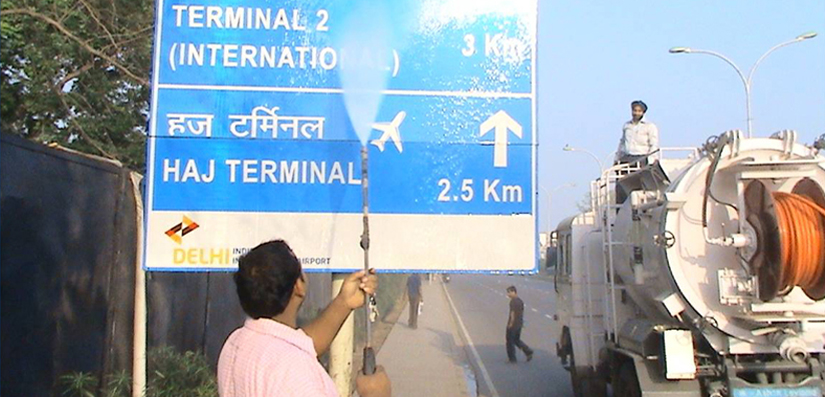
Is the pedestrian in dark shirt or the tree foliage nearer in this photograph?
the tree foliage

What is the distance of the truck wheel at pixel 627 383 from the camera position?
26.9ft

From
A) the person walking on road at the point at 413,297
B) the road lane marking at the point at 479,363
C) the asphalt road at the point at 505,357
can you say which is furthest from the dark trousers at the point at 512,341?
the person walking on road at the point at 413,297

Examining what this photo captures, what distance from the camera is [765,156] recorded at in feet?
23.0

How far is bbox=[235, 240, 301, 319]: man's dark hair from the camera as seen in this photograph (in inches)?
103

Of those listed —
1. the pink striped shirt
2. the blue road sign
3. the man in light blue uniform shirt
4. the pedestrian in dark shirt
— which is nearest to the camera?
the pink striped shirt

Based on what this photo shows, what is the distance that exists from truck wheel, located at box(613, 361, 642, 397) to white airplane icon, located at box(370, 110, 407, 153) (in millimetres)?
4358

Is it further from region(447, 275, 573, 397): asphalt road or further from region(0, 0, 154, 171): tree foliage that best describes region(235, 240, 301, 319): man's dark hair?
region(447, 275, 573, 397): asphalt road

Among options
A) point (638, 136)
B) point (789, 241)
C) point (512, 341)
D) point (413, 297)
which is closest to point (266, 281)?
point (789, 241)

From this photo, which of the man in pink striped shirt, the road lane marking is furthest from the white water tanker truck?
the road lane marking

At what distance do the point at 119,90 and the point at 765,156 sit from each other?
28.9ft

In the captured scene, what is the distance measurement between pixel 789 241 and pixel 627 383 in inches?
106

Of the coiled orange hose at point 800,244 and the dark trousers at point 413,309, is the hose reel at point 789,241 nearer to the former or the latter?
the coiled orange hose at point 800,244

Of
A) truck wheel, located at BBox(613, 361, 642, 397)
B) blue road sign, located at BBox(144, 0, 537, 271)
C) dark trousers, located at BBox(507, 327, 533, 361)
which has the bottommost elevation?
dark trousers, located at BBox(507, 327, 533, 361)

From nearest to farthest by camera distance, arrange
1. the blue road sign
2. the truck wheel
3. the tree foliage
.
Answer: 1. the blue road sign
2. the truck wheel
3. the tree foliage
